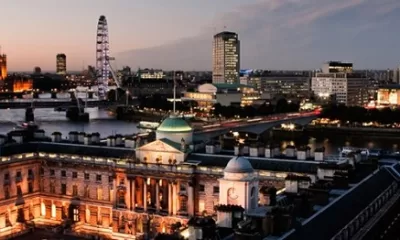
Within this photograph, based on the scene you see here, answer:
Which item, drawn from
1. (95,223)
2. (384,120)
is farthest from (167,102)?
(95,223)

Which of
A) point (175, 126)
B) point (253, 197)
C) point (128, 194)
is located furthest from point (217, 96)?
point (253, 197)

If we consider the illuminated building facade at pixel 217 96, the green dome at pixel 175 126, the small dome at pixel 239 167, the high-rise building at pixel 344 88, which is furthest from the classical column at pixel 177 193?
the high-rise building at pixel 344 88

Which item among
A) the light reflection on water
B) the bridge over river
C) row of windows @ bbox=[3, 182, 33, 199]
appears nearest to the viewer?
row of windows @ bbox=[3, 182, 33, 199]

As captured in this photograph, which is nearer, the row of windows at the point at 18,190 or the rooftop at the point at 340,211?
the rooftop at the point at 340,211

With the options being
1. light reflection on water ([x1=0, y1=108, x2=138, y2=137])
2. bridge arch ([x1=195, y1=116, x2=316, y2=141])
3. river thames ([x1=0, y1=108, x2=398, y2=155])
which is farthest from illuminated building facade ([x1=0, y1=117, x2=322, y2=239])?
light reflection on water ([x1=0, y1=108, x2=138, y2=137])

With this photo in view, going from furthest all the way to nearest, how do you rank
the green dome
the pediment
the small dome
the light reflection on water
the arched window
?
the light reflection on water < the green dome < the pediment < the small dome < the arched window

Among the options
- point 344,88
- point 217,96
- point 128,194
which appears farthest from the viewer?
point 344,88

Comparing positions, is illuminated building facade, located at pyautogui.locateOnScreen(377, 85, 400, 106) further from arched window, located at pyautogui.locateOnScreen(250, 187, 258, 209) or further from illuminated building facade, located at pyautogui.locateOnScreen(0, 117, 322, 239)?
arched window, located at pyautogui.locateOnScreen(250, 187, 258, 209)

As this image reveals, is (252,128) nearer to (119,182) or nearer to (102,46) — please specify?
(119,182)

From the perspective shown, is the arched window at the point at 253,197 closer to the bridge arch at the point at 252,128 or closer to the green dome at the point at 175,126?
the green dome at the point at 175,126
